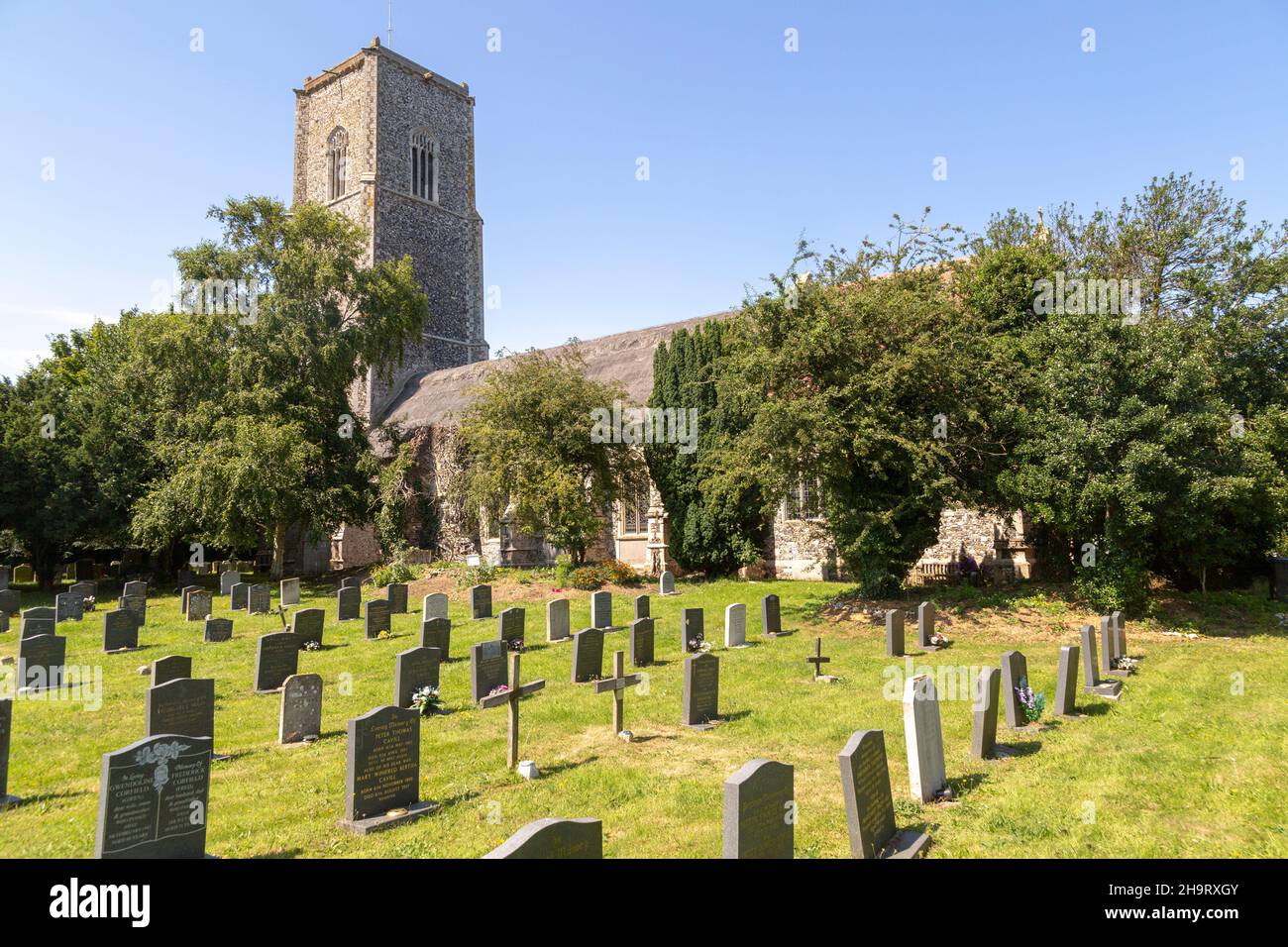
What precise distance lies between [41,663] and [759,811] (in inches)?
475

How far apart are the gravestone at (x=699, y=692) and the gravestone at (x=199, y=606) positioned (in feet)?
45.6

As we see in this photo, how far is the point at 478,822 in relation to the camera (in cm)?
612

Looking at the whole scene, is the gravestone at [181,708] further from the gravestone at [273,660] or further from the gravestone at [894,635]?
the gravestone at [894,635]

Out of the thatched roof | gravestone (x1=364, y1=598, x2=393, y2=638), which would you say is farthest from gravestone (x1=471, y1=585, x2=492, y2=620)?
the thatched roof

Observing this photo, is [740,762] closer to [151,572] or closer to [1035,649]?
[1035,649]

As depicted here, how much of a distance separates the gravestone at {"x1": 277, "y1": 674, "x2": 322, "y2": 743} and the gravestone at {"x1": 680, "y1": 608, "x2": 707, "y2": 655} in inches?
264

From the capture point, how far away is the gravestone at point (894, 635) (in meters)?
13.2

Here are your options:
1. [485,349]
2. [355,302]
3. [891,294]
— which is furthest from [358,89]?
[891,294]

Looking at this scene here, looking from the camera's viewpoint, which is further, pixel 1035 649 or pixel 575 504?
Answer: pixel 575 504

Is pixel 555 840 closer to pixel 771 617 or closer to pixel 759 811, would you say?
pixel 759 811

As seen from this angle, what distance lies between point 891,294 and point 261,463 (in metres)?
18.4

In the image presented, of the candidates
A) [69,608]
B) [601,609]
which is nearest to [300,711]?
[601,609]

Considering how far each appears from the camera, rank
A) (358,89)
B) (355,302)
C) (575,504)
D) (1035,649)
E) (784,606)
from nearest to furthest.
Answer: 1. (1035,649)
2. (784,606)
3. (575,504)
4. (355,302)
5. (358,89)

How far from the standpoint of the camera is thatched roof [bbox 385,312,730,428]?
29.8 m
